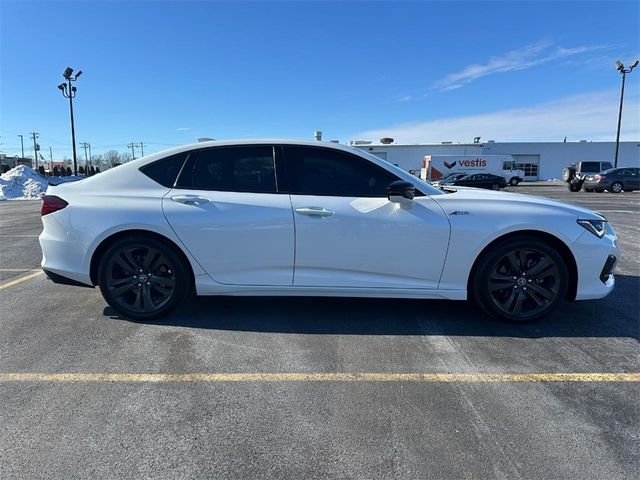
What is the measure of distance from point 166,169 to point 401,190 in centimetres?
215

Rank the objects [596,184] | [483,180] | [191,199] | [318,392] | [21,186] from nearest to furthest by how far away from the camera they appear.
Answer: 1. [318,392]
2. [191,199]
3. [596,184]
4. [21,186]
5. [483,180]

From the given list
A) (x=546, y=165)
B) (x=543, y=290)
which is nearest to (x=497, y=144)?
(x=546, y=165)

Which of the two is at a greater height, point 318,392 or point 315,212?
point 315,212

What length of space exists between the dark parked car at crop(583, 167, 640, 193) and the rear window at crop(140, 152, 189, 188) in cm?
2734

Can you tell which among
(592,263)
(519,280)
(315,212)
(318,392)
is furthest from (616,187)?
(318,392)

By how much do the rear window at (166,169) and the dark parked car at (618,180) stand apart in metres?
27.3

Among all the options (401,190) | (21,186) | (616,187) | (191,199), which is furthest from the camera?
(21,186)

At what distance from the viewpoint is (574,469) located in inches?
84.0

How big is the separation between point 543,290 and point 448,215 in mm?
1094

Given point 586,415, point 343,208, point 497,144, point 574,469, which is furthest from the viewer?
point 497,144

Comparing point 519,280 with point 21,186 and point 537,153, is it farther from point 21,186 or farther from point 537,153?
point 537,153

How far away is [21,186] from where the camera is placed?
27.4 m

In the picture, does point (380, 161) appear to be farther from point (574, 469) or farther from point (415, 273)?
point (574, 469)

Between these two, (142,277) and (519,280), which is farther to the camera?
(142,277)
